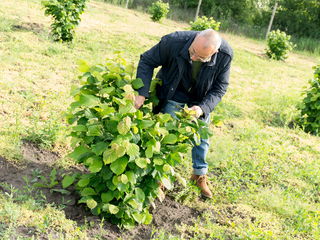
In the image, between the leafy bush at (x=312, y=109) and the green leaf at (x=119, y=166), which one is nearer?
the green leaf at (x=119, y=166)

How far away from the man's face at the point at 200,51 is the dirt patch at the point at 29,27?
20.4 feet

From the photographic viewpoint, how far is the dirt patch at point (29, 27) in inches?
317

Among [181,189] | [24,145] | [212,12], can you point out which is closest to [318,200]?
[181,189]

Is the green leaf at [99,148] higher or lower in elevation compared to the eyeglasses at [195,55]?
lower

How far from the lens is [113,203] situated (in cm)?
292

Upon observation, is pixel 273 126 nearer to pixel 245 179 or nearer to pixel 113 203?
pixel 245 179

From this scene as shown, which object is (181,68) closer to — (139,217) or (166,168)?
(166,168)

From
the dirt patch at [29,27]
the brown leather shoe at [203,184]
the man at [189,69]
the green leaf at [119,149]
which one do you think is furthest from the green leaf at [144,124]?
the dirt patch at [29,27]

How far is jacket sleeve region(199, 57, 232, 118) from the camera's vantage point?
3.17 metres

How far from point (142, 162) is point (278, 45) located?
41.7 ft

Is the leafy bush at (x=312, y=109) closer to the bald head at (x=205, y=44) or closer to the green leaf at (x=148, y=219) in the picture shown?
the bald head at (x=205, y=44)

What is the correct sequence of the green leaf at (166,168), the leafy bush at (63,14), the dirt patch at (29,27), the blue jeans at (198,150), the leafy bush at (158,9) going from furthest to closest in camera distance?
the leafy bush at (158,9) → the dirt patch at (29,27) → the leafy bush at (63,14) → the blue jeans at (198,150) → the green leaf at (166,168)

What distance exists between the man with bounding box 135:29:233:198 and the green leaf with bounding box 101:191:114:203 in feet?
2.42

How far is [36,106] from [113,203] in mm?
2378
